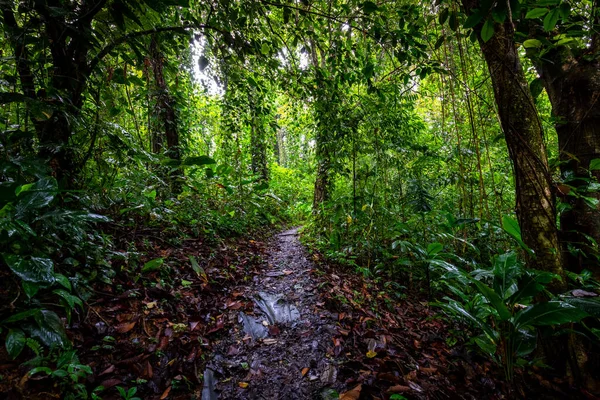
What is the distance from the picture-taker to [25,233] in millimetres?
1587

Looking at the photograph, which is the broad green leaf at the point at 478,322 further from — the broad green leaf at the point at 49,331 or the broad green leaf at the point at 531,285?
the broad green leaf at the point at 49,331

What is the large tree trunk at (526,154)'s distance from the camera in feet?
5.95

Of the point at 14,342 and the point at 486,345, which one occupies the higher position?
the point at 14,342

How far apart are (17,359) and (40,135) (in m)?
1.60

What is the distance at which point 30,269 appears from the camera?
58.6 inches

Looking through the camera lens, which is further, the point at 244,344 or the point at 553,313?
the point at 244,344

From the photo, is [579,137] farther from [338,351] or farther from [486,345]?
[338,351]

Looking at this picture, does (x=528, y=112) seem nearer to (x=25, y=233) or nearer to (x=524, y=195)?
(x=524, y=195)

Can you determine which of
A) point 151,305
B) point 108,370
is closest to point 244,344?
point 151,305

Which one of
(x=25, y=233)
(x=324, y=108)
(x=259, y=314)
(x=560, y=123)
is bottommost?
(x=259, y=314)

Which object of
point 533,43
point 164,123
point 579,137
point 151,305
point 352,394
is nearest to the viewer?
point 533,43

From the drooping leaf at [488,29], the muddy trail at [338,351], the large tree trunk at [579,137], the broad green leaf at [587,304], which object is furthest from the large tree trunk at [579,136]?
the muddy trail at [338,351]

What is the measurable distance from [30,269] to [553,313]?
2.88m

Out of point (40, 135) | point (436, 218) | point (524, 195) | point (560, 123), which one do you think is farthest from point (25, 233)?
point (436, 218)
